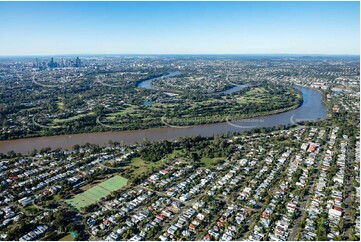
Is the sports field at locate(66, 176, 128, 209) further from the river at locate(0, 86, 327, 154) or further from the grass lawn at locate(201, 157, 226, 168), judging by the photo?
the river at locate(0, 86, 327, 154)

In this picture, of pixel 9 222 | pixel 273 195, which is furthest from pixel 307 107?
pixel 9 222

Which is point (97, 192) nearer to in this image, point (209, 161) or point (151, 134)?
point (209, 161)

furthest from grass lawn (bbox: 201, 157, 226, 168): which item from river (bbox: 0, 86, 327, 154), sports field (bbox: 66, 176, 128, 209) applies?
river (bbox: 0, 86, 327, 154)

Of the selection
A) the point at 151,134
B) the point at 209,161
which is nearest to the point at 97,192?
→ the point at 209,161

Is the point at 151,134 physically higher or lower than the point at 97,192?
higher

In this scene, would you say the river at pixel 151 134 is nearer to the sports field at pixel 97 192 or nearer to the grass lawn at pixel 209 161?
the grass lawn at pixel 209 161
